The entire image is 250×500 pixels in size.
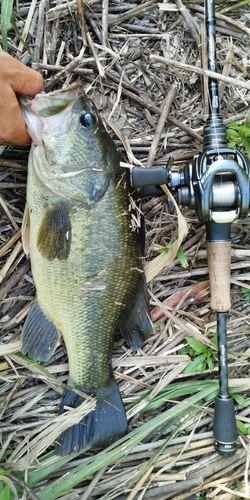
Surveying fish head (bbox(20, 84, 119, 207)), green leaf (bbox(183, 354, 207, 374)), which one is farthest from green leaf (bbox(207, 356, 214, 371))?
fish head (bbox(20, 84, 119, 207))

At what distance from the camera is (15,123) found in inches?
82.4

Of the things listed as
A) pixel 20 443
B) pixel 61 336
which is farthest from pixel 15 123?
pixel 20 443

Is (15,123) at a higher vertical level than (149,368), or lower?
higher

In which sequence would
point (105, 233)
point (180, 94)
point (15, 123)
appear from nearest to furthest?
1. point (15, 123)
2. point (105, 233)
3. point (180, 94)

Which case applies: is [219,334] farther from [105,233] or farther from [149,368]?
[105,233]

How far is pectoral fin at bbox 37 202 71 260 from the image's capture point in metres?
2.20

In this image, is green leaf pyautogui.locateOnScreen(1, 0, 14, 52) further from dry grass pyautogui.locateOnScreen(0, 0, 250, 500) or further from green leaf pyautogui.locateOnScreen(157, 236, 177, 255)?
green leaf pyautogui.locateOnScreen(157, 236, 177, 255)

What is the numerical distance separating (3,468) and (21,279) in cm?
98

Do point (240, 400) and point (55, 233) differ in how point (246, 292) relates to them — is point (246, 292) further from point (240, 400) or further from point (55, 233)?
point (55, 233)

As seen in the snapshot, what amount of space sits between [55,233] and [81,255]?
0.55 feet

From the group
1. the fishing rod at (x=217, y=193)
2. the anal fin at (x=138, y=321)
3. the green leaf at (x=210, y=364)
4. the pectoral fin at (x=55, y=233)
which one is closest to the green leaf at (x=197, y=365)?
the green leaf at (x=210, y=364)

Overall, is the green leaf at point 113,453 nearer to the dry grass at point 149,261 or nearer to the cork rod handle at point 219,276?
the dry grass at point 149,261

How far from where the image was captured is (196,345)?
2.61 meters

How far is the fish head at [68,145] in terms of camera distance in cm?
213
